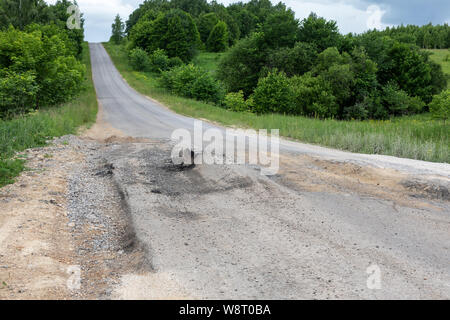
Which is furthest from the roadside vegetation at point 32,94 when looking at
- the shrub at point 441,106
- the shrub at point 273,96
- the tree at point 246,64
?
the shrub at point 441,106

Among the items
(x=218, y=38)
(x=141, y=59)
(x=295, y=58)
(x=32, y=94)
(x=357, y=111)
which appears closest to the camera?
(x=32, y=94)

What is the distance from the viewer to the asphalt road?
4055 mm

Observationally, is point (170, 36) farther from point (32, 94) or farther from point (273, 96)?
point (32, 94)

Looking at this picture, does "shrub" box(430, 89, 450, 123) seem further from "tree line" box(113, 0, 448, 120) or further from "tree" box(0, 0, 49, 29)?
"tree" box(0, 0, 49, 29)

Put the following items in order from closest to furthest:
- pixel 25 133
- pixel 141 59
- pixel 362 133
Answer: pixel 25 133 < pixel 362 133 < pixel 141 59

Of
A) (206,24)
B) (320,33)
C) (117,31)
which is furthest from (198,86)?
(117,31)

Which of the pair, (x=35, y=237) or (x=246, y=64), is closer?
(x=35, y=237)

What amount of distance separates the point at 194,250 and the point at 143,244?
765mm

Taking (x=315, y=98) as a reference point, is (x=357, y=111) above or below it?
below

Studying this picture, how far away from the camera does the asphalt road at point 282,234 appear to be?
4.05 m

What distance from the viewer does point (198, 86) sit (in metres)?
29.2

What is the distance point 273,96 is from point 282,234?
23.6 metres

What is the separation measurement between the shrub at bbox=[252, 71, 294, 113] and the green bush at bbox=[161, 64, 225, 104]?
10.5 ft
